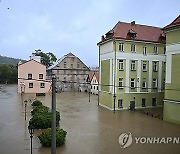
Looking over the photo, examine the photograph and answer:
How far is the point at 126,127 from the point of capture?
18188mm

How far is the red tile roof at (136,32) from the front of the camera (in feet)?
85.8

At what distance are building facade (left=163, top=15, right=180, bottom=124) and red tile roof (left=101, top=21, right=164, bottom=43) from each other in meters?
6.52

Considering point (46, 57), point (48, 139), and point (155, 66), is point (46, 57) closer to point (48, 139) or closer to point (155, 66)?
point (155, 66)

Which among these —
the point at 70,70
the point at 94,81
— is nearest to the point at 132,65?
the point at 94,81

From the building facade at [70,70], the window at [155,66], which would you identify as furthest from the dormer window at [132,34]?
the building facade at [70,70]

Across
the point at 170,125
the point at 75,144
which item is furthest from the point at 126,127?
the point at 75,144

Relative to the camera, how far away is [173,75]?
64.7 ft

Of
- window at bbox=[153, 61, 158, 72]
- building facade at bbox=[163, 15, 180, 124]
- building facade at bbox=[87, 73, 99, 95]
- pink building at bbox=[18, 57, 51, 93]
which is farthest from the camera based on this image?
building facade at bbox=[87, 73, 99, 95]

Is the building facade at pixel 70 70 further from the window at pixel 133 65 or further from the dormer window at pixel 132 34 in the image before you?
the dormer window at pixel 132 34

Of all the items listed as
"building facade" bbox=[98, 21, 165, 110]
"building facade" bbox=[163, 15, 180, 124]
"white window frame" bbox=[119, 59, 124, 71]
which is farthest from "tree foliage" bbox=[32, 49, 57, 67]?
"building facade" bbox=[163, 15, 180, 124]

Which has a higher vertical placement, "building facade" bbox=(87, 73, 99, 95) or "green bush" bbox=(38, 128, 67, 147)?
"building facade" bbox=(87, 73, 99, 95)

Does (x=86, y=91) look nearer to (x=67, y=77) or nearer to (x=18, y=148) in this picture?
(x=67, y=77)

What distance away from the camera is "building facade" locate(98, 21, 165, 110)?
85.4ft

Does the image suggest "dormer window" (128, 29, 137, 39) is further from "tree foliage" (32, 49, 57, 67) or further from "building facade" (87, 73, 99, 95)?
"tree foliage" (32, 49, 57, 67)
